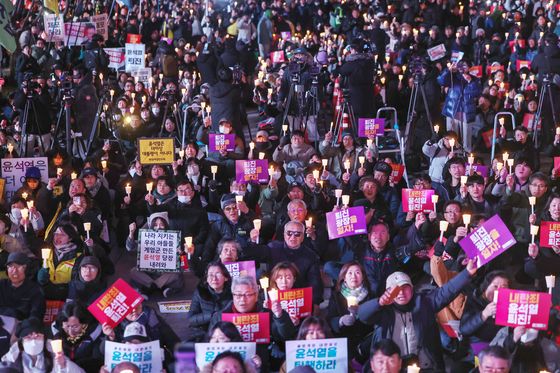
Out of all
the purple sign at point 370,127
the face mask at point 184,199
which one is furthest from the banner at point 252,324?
the purple sign at point 370,127

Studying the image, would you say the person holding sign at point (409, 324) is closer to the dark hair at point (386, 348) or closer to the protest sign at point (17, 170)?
the dark hair at point (386, 348)

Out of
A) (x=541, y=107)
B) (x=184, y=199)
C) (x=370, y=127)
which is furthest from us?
(x=541, y=107)

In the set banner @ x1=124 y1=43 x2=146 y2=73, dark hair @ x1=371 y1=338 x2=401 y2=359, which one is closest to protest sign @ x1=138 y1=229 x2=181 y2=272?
dark hair @ x1=371 y1=338 x2=401 y2=359

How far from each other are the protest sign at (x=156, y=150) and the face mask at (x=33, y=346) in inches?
208

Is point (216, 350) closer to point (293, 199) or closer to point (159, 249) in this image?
point (159, 249)

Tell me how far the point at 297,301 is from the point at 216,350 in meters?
1.23

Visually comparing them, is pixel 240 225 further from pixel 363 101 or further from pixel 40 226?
pixel 363 101

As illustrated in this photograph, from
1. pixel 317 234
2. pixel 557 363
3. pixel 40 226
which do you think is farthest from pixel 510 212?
pixel 40 226

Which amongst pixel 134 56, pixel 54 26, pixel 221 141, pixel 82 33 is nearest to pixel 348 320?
pixel 221 141

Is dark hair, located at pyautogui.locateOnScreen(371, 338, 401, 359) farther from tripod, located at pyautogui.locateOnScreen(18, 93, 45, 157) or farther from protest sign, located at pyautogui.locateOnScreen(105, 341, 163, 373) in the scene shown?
tripod, located at pyautogui.locateOnScreen(18, 93, 45, 157)

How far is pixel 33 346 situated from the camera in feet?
23.7

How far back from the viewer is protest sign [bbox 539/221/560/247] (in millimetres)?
9164

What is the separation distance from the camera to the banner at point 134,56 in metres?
18.4

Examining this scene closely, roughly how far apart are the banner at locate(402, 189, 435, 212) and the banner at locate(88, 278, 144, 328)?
3437 mm
